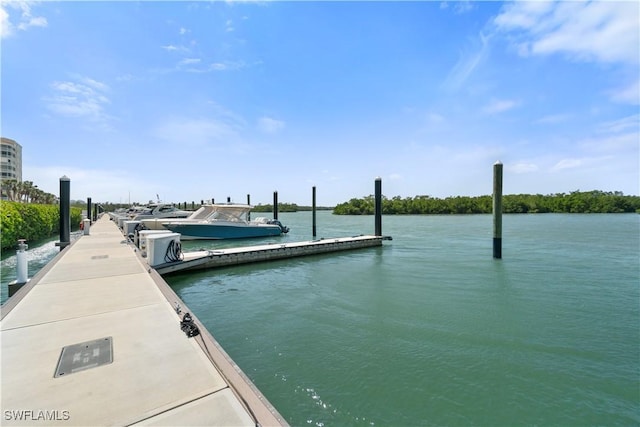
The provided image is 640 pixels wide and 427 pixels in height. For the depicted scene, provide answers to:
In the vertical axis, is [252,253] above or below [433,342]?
above

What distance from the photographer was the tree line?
63.1 metres

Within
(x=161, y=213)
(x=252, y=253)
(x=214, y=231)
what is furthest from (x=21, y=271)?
(x=161, y=213)

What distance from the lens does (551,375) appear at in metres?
3.99

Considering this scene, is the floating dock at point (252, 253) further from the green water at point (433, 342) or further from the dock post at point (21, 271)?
the dock post at point (21, 271)

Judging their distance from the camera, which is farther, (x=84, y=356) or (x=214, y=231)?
(x=214, y=231)

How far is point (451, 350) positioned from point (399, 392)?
1519mm

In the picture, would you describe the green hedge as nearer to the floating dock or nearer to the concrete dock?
the floating dock

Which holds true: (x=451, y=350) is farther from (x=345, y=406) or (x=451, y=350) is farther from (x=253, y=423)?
(x=253, y=423)

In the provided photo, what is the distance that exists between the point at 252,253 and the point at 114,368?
916cm

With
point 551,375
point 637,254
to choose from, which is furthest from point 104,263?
point 637,254

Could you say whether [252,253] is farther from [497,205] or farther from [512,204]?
[512,204]

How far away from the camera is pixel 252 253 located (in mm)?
11758

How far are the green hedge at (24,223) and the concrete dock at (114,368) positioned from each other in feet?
38.1

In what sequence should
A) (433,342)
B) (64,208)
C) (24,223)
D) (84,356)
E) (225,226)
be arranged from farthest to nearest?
(225,226)
(24,223)
(64,208)
(433,342)
(84,356)
